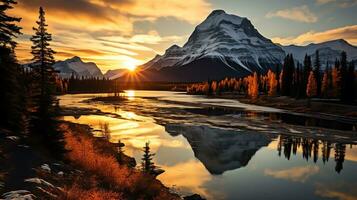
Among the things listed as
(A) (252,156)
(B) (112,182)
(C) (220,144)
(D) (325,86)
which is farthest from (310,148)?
(D) (325,86)

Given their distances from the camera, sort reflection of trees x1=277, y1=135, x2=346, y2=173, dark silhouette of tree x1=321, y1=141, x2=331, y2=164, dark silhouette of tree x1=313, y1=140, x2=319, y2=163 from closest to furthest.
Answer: dark silhouette of tree x1=321, y1=141, x2=331, y2=164 → reflection of trees x1=277, y1=135, x2=346, y2=173 → dark silhouette of tree x1=313, y1=140, x2=319, y2=163

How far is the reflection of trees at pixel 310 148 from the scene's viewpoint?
4138cm

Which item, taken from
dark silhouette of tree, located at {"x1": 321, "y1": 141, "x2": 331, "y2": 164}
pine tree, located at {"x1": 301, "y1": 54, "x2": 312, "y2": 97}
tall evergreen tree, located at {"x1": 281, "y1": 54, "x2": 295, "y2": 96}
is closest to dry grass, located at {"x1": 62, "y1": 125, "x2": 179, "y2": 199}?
dark silhouette of tree, located at {"x1": 321, "y1": 141, "x2": 331, "y2": 164}

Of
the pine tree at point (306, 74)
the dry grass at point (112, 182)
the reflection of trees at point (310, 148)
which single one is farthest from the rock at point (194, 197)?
the pine tree at point (306, 74)

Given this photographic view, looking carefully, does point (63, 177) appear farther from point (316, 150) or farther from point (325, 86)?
point (325, 86)

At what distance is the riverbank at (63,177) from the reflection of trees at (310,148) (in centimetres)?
2487

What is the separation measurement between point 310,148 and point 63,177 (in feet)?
123

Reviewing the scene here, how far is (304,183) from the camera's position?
3134 cm

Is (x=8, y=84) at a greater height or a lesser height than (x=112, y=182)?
greater

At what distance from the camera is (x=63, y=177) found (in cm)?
1983

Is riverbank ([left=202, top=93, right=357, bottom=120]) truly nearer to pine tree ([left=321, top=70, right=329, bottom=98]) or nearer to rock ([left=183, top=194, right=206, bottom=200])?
pine tree ([left=321, top=70, right=329, bottom=98])

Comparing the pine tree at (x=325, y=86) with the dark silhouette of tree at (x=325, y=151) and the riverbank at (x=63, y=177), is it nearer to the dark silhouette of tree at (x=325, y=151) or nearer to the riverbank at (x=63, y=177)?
the dark silhouette of tree at (x=325, y=151)

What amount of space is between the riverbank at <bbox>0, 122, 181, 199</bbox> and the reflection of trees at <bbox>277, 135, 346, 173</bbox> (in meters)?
24.9

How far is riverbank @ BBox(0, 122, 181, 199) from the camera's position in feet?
53.2
